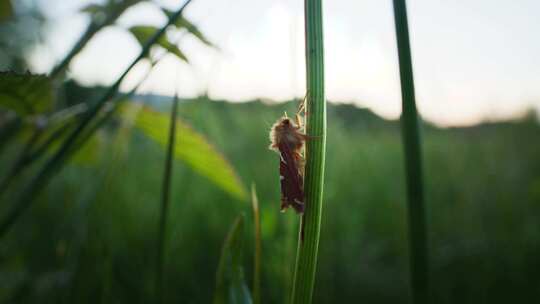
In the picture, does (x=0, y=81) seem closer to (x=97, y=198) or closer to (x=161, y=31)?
(x=161, y=31)

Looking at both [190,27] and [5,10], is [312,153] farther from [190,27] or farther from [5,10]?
[5,10]

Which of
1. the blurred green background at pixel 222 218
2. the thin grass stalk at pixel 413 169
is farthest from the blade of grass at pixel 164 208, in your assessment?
the thin grass stalk at pixel 413 169

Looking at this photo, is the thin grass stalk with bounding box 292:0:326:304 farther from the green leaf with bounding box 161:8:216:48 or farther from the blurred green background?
the blurred green background

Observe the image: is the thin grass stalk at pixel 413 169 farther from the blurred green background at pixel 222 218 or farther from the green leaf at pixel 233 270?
the blurred green background at pixel 222 218

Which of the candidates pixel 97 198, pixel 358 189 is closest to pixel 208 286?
pixel 97 198

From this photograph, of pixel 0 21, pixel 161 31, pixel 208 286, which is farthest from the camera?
pixel 208 286

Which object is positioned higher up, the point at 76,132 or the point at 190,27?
the point at 190,27

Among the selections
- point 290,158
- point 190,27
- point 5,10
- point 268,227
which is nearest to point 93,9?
point 5,10
